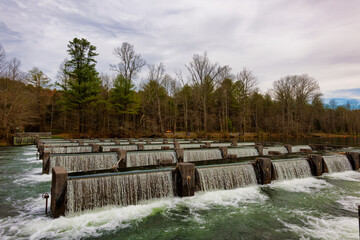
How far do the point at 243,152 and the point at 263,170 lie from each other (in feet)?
24.2

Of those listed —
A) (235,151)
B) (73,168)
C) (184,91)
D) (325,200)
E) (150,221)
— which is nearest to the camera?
(150,221)

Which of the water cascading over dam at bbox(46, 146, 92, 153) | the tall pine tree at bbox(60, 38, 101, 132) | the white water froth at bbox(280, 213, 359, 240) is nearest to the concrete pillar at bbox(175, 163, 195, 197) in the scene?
the white water froth at bbox(280, 213, 359, 240)

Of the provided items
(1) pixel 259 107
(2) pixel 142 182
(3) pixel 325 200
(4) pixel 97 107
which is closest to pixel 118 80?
(4) pixel 97 107

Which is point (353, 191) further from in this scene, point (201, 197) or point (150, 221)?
point (150, 221)

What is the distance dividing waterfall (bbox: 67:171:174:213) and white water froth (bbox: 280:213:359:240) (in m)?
4.61

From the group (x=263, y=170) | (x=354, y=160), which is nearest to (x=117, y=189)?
(x=263, y=170)

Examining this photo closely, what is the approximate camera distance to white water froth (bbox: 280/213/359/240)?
575 centimetres

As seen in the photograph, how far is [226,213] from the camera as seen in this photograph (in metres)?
7.28

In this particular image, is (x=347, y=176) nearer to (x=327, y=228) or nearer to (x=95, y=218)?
(x=327, y=228)

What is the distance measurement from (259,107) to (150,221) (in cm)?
6095

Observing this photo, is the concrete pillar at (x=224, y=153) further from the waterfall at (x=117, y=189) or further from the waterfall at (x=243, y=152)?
the waterfall at (x=117, y=189)

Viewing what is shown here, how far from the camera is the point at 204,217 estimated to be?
6.93 m

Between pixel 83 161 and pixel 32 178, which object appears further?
pixel 83 161

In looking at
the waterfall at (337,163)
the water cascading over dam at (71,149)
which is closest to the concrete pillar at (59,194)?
the water cascading over dam at (71,149)
